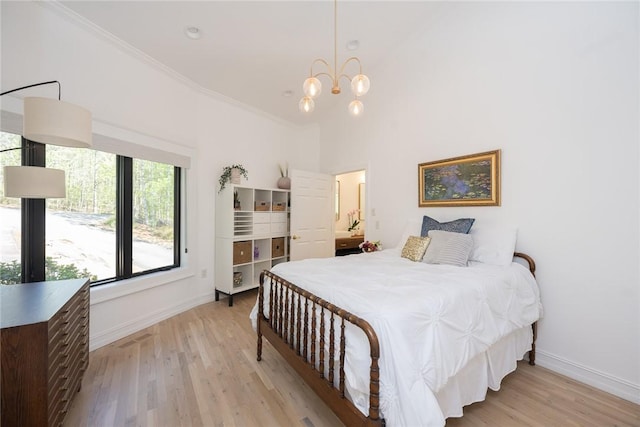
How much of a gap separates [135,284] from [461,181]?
3.67 m

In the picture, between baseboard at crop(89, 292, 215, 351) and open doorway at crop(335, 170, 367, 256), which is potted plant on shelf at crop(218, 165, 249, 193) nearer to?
baseboard at crop(89, 292, 215, 351)

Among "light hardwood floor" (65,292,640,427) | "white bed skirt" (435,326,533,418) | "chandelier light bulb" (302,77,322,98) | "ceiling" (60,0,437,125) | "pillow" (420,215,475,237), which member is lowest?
"light hardwood floor" (65,292,640,427)

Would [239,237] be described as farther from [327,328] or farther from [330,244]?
[327,328]

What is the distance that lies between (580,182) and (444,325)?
67.6 inches

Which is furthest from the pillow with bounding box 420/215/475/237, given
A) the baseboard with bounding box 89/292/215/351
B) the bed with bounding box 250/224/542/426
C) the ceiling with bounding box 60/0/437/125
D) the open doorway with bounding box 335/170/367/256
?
the baseboard with bounding box 89/292/215/351

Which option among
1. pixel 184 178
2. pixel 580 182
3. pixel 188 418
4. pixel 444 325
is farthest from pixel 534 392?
pixel 184 178

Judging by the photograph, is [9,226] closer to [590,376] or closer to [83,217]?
[83,217]

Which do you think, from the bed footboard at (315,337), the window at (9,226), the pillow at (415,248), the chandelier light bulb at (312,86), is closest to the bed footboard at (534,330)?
the pillow at (415,248)

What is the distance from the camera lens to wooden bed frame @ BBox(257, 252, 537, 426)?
1169mm

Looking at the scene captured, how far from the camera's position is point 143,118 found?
282 cm

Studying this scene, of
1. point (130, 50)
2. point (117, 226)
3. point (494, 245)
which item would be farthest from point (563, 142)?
point (117, 226)

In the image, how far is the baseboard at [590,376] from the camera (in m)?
1.78

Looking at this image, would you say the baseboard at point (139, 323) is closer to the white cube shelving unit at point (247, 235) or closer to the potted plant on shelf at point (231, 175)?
the white cube shelving unit at point (247, 235)

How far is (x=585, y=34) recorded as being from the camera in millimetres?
1964
